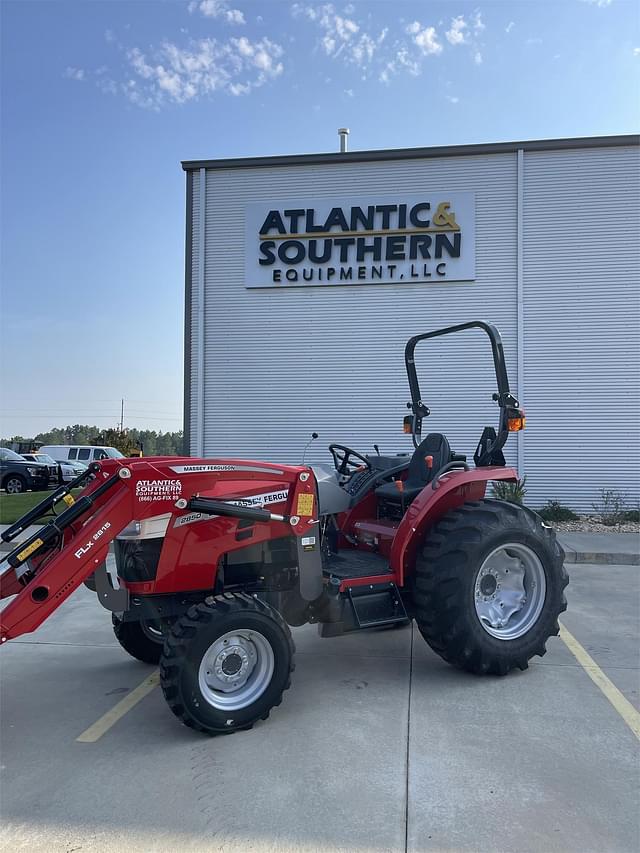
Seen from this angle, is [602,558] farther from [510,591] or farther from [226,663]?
[226,663]

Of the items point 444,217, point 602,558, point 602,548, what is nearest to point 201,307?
point 444,217

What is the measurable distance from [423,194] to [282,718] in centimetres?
1125

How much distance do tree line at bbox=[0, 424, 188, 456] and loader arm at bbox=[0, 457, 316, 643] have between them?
0.90m

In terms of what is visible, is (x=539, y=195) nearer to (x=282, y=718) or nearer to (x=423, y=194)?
(x=423, y=194)

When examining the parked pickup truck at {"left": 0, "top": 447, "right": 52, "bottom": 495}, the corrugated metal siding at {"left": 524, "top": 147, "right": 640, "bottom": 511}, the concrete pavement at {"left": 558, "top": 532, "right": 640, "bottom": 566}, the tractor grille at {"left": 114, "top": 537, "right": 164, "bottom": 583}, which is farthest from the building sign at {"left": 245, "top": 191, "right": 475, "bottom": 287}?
the parked pickup truck at {"left": 0, "top": 447, "right": 52, "bottom": 495}

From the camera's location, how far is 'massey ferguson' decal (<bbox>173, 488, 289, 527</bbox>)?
369 centimetres

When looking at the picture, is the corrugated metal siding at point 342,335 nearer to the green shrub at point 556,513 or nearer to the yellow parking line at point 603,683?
the green shrub at point 556,513

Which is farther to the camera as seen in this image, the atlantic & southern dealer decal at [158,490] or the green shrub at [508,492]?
the green shrub at [508,492]

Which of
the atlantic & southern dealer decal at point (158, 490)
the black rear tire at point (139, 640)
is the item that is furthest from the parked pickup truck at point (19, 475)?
the atlantic & southern dealer decal at point (158, 490)

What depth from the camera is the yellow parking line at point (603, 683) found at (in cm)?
374

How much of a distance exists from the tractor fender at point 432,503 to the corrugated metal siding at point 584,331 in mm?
8114

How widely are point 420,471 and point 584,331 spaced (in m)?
8.55

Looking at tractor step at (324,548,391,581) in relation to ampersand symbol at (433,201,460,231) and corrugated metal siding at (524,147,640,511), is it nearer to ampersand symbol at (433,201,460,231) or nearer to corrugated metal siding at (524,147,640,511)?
corrugated metal siding at (524,147,640,511)

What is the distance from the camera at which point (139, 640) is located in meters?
4.66
